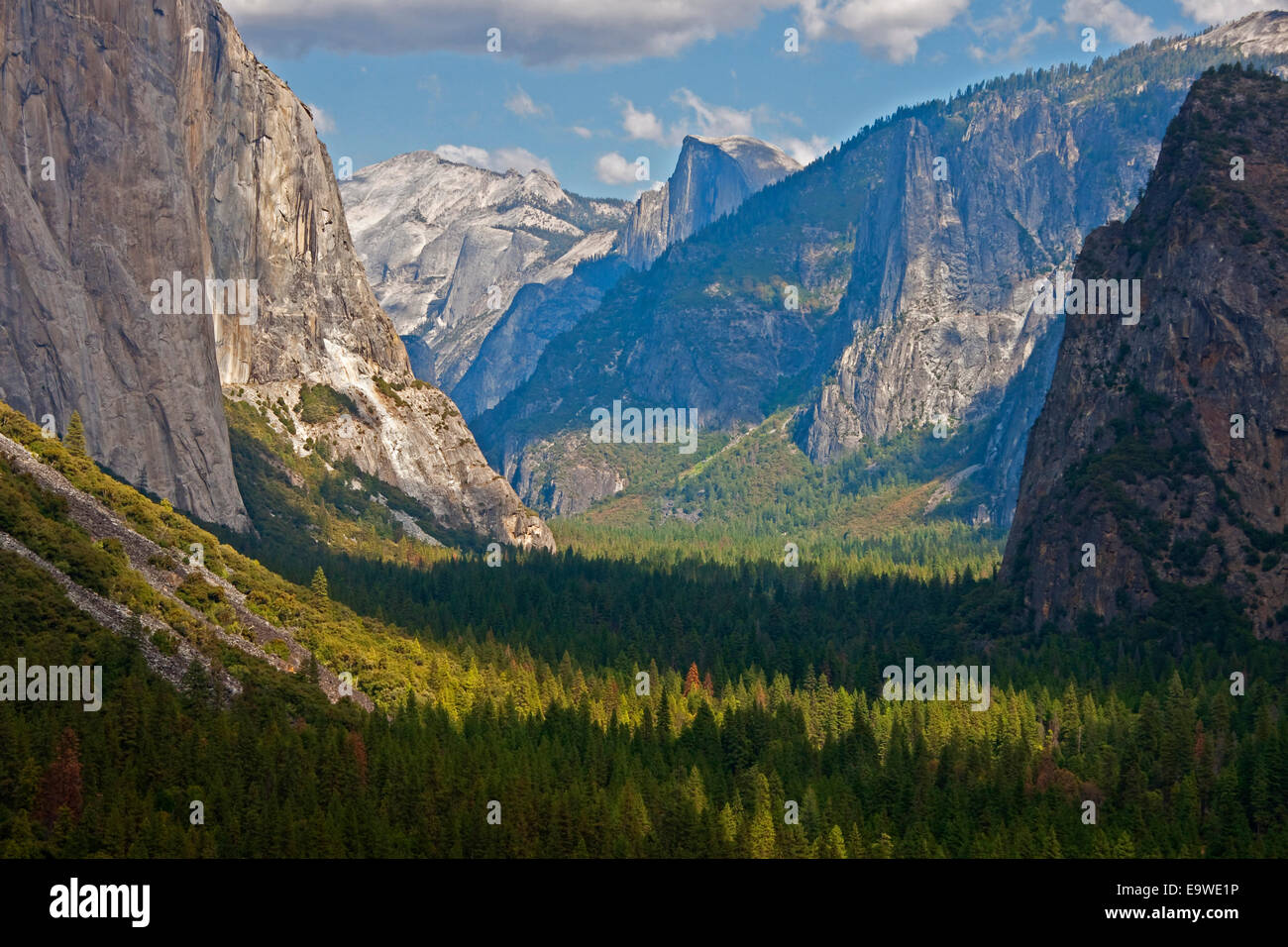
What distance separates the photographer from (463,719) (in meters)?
172

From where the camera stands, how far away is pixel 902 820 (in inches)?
5807

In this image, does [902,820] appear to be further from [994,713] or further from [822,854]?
[994,713]

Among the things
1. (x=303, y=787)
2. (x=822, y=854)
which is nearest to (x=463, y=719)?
(x=303, y=787)

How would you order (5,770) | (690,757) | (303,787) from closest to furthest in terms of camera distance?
1. (5,770)
2. (303,787)
3. (690,757)

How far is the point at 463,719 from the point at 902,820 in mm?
45205
